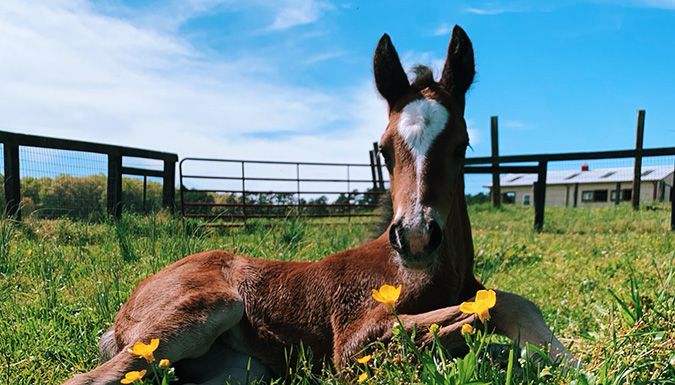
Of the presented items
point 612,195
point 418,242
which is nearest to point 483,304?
point 418,242

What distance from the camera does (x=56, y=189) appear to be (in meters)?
10.6

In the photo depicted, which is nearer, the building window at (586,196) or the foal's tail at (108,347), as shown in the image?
the foal's tail at (108,347)

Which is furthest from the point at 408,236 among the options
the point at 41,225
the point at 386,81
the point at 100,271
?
the point at 41,225

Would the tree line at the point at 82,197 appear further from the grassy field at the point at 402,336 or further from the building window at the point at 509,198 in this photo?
the building window at the point at 509,198

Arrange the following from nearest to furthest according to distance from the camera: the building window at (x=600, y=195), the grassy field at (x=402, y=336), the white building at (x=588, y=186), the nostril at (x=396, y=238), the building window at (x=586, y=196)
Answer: the grassy field at (x=402, y=336), the nostril at (x=396, y=238), the white building at (x=588, y=186), the building window at (x=600, y=195), the building window at (x=586, y=196)

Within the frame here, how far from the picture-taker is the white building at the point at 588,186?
34.8 meters

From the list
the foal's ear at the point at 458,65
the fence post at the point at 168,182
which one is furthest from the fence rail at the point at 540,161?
the fence post at the point at 168,182

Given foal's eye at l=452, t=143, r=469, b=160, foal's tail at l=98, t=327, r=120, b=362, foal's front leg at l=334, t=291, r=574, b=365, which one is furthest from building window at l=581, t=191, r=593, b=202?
foal's tail at l=98, t=327, r=120, b=362

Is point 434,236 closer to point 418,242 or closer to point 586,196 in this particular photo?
point 418,242

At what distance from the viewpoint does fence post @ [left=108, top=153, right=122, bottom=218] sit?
1048cm

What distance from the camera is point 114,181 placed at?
10.5m

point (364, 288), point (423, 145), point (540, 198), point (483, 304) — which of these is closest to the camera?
point (483, 304)

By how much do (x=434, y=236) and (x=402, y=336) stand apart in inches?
20.5

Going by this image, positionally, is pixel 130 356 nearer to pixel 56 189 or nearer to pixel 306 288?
pixel 306 288
